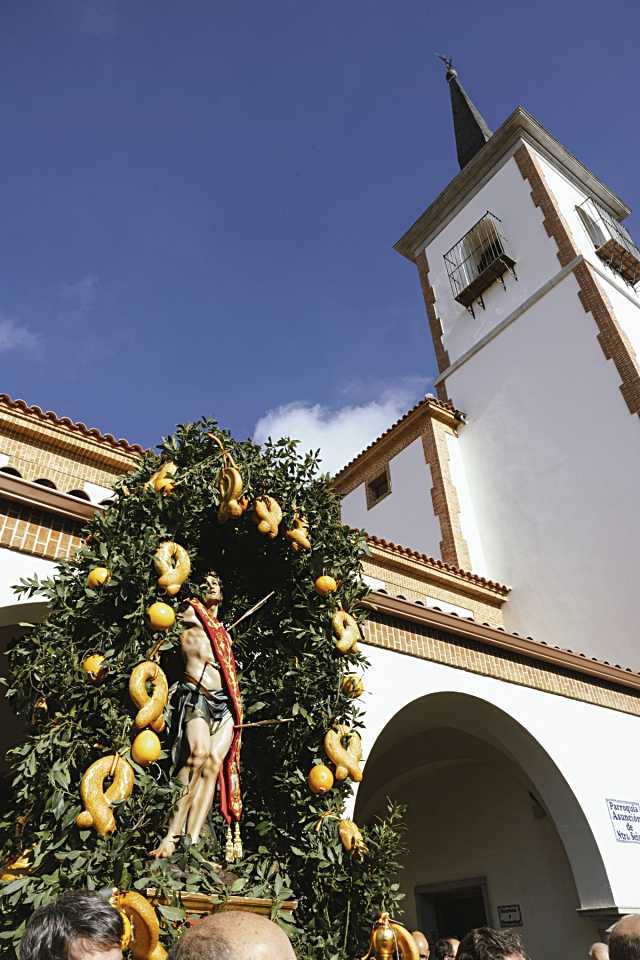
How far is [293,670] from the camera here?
13.3 feet

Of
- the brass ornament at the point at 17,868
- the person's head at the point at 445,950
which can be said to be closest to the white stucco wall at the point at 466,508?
the person's head at the point at 445,950

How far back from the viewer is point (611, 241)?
14273 millimetres

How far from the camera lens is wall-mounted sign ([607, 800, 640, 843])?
6578 mm

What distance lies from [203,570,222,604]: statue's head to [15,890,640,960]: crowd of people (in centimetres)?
208

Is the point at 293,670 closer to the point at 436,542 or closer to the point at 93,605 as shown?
the point at 93,605

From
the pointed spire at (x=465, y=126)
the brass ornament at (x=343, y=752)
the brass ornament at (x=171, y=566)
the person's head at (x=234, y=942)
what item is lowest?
the person's head at (x=234, y=942)

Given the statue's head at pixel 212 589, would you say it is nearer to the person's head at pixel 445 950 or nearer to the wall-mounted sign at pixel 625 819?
the person's head at pixel 445 950

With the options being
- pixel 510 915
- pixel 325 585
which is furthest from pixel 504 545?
pixel 325 585

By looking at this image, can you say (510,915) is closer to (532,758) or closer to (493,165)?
(532,758)

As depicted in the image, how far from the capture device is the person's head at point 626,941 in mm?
2039

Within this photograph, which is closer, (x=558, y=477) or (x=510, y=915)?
(x=510, y=915)

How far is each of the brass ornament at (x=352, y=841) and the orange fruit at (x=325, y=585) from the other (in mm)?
1307

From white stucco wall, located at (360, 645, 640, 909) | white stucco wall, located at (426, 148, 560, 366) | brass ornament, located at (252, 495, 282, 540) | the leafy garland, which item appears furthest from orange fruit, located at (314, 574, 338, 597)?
white stucco wall, located at (426, 148, 560, 366)

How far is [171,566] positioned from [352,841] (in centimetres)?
169
